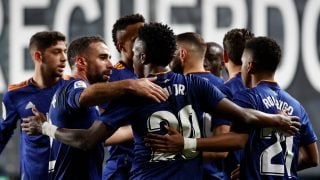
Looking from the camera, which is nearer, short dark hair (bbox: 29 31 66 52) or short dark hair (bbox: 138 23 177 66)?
short dark hair (bbox: 138 23 177 66)

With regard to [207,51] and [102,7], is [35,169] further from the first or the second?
[102,7]

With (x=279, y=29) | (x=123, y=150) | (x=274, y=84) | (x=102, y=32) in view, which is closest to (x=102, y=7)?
(x=102, y=32)

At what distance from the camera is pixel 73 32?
31.1ft

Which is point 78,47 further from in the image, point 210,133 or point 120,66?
point 210,133

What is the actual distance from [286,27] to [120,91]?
4.04 metres

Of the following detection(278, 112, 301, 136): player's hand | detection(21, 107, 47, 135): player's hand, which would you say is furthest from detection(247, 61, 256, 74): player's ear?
detection(21, 107, 47, 135): player's hand

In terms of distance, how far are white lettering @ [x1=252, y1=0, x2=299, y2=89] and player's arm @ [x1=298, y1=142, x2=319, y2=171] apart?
3250mm

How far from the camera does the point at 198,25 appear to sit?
9.41m

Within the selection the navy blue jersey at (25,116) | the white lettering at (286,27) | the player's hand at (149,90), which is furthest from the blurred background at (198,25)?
the player's hand at (149,90)

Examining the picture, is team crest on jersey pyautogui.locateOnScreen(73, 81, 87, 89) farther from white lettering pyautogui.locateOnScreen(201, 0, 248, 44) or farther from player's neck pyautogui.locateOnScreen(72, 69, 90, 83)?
white lettering pyautogui.locateOnScreen(201, 0, 248, 44)

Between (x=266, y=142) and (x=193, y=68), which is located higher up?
(x=193, y=68)

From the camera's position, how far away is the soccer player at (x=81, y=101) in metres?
5.87

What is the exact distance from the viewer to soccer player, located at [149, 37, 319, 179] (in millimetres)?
5750

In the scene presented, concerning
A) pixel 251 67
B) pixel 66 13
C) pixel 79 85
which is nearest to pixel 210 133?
pixel 251 67
